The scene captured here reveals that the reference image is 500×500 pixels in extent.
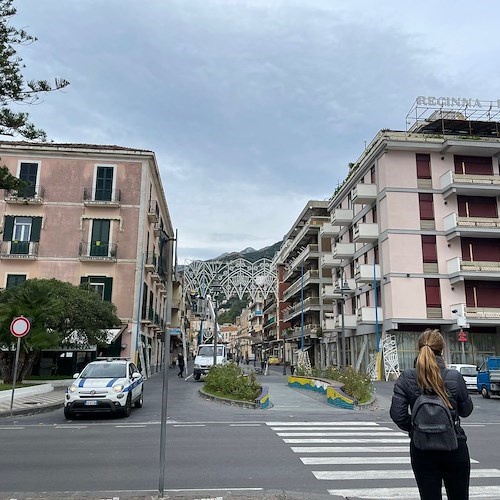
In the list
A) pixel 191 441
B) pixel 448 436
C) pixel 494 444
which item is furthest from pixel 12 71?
pixel 494 444

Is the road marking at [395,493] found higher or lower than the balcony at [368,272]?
lower

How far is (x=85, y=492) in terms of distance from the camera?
6.12 meters

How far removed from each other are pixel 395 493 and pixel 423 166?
33.8 meters

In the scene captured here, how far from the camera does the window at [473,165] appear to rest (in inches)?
1447

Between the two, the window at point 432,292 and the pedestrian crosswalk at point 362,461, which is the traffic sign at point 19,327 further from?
the window at point 432,292

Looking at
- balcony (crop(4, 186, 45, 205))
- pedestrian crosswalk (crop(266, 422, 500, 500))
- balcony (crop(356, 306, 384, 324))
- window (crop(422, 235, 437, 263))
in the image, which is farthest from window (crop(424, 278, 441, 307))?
balcony (crop(4, 186, 45, 205))

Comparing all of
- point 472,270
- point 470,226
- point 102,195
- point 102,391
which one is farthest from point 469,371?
point 102,195

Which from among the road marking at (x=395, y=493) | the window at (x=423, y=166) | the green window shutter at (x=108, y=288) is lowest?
the road marking at (x=395, y=493)

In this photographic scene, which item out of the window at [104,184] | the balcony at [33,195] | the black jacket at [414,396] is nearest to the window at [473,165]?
the window at [104,184]

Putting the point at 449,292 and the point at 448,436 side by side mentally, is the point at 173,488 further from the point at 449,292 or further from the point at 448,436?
the point at 449,292

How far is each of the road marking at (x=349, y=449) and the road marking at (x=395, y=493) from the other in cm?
267

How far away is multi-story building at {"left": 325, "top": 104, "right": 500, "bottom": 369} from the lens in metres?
34.2

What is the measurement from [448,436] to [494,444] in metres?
8.34

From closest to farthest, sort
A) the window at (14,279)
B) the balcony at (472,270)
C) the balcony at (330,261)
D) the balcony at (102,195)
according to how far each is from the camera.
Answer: the window at (14,279)
the balcony at (102,195)
the balcony at (472,270)
the balcony at (330,261)
